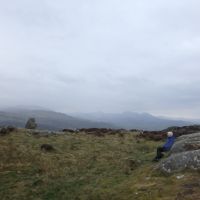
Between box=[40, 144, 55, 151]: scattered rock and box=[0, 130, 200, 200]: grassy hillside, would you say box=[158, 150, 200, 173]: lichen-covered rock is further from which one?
box=[40, 144, 55, 151]: scattered rock

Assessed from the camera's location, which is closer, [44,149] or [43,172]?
[43,172]

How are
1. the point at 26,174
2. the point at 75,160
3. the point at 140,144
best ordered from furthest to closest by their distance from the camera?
the point at 140,144
the point at 75,160
the point at 26,174

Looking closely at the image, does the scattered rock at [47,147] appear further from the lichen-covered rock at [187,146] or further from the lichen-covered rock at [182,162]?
the lichen-covered rock at [182,162]

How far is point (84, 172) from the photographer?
2758 cm

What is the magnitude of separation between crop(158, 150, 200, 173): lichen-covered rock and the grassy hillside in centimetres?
52

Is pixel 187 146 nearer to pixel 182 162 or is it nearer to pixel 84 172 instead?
pixel 182 162

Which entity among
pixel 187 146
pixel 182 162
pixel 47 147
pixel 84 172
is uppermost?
pixel 187 146

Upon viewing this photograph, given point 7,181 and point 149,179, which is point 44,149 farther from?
point 149,179

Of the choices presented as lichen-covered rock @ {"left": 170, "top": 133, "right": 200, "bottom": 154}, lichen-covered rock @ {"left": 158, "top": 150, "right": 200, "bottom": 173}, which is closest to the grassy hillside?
lichen-covered rock @ {"left": 158, "top": 150, "right": 200, "bottom": 173}

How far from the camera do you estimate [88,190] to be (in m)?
22.9

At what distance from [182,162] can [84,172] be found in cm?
730

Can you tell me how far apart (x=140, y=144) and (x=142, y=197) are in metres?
18.2

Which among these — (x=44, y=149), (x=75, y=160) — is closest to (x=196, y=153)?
(x=75, y=160)

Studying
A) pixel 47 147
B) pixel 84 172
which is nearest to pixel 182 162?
pixel 84 172
